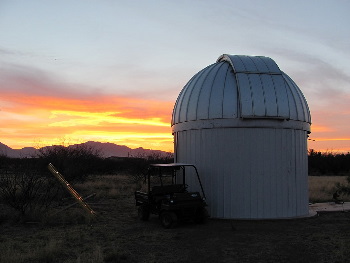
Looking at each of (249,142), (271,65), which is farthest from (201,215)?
(271,65)

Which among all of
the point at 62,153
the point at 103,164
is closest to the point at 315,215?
the point at 62,153

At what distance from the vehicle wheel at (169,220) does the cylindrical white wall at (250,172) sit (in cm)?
221

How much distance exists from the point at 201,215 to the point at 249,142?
2.85m

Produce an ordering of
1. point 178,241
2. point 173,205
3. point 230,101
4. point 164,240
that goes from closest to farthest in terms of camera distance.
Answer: point 178,241, point 164,240, point 173,205, point 230,101

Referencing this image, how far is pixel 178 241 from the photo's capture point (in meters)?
10.0

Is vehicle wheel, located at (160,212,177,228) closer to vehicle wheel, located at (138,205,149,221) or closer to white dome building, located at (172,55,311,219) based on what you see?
vehicle wheel, located at (138,205,149,221)

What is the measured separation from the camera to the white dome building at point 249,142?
1306 cm

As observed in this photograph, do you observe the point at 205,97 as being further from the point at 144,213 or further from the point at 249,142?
the point at 144,213

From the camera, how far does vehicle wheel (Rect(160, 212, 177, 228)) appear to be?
38.0 ft

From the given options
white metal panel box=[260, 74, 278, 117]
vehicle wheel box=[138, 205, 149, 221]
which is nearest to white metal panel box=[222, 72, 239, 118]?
white metal panel box=[260, 74, 278, 117]

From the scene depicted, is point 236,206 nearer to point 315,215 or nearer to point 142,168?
point 315,215

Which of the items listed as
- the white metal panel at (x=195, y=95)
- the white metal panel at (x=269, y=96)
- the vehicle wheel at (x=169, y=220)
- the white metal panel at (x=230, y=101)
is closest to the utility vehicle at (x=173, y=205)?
the vehicle wheel at (x=169, y=220)

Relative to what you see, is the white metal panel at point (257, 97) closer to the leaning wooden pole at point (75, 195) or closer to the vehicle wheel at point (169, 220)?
the vehicle wheel at point (169, 220)

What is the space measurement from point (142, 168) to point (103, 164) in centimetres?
1340
